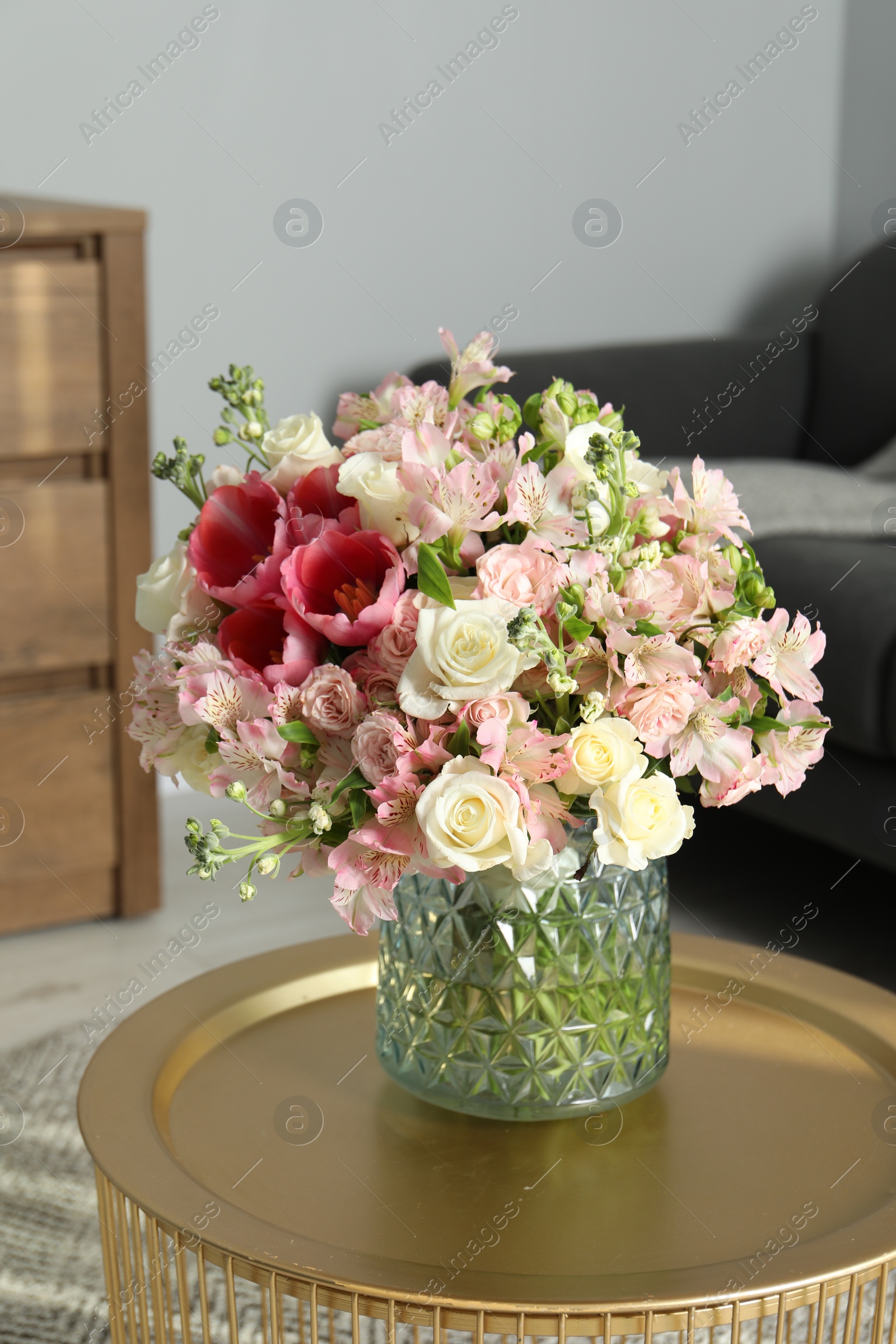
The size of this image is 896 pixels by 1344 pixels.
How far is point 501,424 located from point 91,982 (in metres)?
1.35

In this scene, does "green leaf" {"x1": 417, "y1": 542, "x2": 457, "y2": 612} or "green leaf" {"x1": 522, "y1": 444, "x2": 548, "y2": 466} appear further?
"green leaf" {"x1": 522, "y1": 444, "x2": 548, "y2": 466}

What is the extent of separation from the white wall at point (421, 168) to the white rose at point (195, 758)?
1800mm

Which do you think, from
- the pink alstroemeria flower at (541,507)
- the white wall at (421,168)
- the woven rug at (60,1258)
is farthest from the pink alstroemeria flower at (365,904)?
the white wall at (421,168)

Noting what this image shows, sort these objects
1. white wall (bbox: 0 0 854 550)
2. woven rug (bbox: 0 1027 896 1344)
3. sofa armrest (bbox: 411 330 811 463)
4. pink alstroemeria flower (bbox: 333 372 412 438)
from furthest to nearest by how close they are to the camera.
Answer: sofa armrest (bbox: 411 330 811 463) < white wall (bbox: 0 0 854 550) < woven rug (bbox: 0 1027 896 1344) < pink alstroemeria flower (bbox: 333 372 412 438)

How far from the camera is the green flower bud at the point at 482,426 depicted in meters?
0.87

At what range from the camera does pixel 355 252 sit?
2.72 meters

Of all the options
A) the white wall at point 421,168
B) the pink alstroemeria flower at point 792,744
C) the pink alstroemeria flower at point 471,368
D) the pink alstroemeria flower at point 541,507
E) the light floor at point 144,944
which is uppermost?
the white wall at point 421,168

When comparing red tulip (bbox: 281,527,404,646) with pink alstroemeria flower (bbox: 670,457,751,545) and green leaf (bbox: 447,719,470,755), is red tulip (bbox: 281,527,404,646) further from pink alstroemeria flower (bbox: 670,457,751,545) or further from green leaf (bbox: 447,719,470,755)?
pink alstroemeria flower (bbox: 670,457,751,545)

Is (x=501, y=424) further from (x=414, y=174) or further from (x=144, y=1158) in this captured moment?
(x=414, y=174)

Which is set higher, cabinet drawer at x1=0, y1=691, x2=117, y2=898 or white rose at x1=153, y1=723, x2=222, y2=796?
white rose at x1=153, y1=723, x2=222, y2=796

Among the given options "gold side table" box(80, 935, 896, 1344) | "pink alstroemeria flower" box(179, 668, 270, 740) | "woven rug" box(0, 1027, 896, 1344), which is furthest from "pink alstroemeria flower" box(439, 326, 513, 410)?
"woven rug" box(0, 1027, 896, 1344)

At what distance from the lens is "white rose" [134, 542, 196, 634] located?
876 mm

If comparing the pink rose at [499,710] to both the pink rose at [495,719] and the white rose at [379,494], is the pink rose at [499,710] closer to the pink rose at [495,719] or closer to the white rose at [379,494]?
the pink rose at [495,719]

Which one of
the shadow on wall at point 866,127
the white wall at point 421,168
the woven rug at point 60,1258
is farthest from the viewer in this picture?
the shadow on wall at point 866,127
